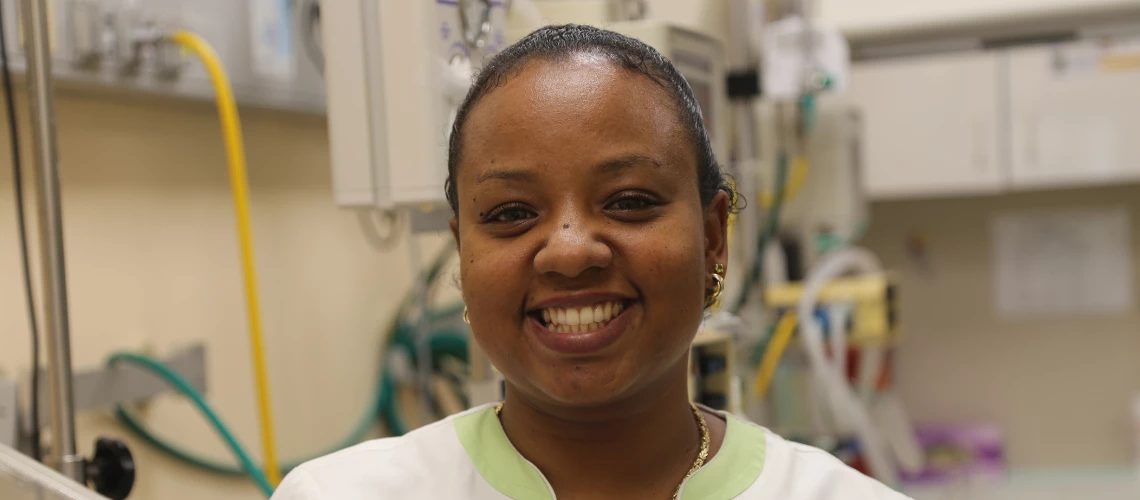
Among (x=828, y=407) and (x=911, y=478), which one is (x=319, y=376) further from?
(x=911, y=478)

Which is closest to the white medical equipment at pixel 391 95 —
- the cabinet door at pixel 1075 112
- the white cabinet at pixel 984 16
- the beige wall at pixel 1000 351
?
the white cabinet at pixel 984 16

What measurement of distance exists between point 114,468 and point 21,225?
38cm

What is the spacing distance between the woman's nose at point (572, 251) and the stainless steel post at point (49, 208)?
0.57 meters

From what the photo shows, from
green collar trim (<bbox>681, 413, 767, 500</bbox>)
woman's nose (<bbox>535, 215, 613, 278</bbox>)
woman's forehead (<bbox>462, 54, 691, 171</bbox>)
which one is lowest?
green collar trim (<bbox>681, 413, 767, 500</bbox>)

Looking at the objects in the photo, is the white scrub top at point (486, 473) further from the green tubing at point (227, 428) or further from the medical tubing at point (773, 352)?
the medical tubing at point (773, 352)

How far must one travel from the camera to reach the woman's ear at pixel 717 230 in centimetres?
90

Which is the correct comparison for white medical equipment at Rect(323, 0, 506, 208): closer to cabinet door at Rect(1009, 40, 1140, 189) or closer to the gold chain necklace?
the gold chain necklace

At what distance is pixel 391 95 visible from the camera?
1.14 meters

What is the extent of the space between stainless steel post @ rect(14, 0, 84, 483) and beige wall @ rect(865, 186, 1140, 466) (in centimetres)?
253

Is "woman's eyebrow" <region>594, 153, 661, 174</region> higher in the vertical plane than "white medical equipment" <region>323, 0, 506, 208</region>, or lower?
lower

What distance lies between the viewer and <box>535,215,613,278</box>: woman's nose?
2.46 ft

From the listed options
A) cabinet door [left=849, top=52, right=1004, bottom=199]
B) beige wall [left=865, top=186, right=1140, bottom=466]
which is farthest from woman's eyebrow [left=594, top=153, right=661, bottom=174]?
beige wall [left=865, top=186, right=1140, bottom=466]

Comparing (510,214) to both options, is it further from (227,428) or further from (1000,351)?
(1000,351)

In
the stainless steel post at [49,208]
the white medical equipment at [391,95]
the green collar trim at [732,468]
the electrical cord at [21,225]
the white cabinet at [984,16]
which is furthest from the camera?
the white cabinet at [984,16]
